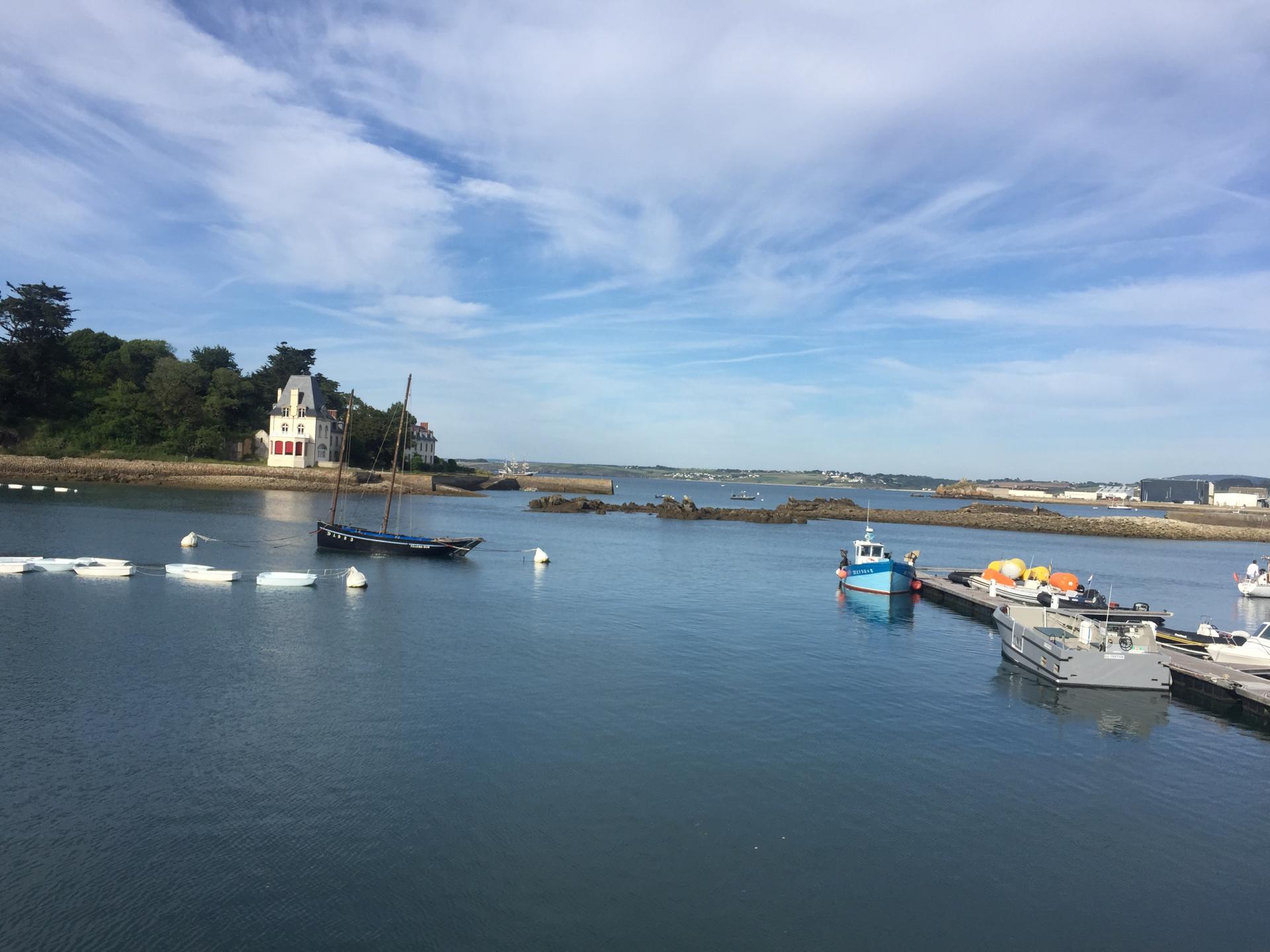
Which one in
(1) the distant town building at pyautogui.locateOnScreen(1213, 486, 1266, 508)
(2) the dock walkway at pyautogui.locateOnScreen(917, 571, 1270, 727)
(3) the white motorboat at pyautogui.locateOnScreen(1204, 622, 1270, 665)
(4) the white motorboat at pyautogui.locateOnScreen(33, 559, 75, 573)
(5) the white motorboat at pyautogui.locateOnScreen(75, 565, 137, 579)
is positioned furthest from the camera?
(1) the distant town building at pyautogui.locateOnScreen(1213, 486, 1266, 508)

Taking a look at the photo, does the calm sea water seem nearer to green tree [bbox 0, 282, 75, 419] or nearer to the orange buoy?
the orange buoy

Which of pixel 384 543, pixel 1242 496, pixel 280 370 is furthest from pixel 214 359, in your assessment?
pixel 1242 496

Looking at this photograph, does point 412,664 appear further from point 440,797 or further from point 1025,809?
point 1025,809

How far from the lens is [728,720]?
56.2 feet

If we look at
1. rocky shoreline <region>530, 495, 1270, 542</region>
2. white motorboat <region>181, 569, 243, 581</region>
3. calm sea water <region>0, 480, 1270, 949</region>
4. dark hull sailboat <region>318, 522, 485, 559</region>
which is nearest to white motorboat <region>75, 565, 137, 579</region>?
calm sea water <region>0, 480, 1270, 949</region>

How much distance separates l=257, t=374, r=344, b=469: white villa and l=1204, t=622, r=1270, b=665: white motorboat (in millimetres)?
88086

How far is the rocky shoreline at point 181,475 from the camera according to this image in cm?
7412

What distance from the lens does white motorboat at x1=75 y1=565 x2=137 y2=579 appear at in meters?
29.6

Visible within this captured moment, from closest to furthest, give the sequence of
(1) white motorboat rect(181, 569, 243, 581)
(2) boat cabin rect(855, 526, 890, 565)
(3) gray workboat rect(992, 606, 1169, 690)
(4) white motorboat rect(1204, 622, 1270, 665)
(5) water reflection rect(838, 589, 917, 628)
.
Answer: (3) gray workboat rect(992, 606, 1169, 690) < (4) white motorboat rect(1204, 622, 1270, 665) < (1) white motorboat rect(181, 569, 243, 581) < (5) water reflection rect(838, 589, 917, 628) < (2) boat cabin rect(855, 526, 890, 565)

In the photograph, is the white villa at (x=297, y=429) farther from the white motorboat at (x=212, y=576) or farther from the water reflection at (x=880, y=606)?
the water reflection at (x=880, y=606)

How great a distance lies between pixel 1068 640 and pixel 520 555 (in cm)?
3041

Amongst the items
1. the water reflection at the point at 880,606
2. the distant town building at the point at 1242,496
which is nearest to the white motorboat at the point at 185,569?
the water reflection at the point at 880,606

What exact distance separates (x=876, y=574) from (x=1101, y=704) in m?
17.5

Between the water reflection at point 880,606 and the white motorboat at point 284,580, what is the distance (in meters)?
23.3
